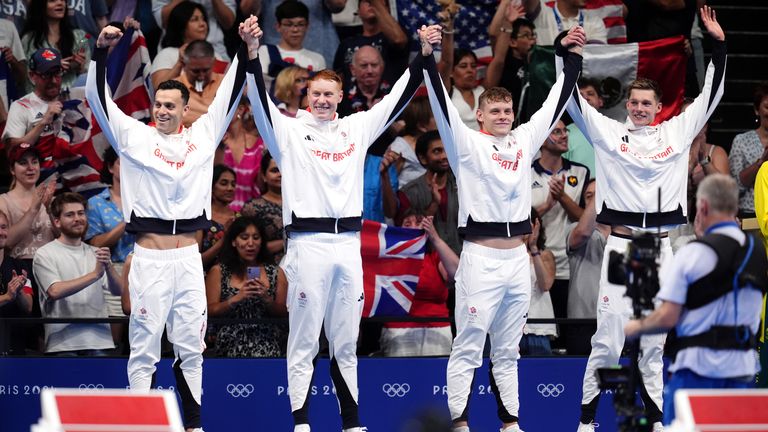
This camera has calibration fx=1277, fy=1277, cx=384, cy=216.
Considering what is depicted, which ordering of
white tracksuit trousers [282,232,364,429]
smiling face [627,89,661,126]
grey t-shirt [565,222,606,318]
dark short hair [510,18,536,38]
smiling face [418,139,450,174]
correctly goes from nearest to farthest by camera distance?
white tracksuit trousers [282,232,364,429], smiling face [627,89,661,126], grey t-shirt [565,222,606,318], smiling face [418,139,450,174], dark short hair [510,18,536,38]

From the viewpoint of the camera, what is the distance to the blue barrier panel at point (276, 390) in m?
10.2

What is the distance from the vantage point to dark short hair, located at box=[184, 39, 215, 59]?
1148 cm

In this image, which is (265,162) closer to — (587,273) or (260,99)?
(260,99)

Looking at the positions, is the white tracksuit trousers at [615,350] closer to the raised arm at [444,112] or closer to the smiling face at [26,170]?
the raised arm at [444,112]

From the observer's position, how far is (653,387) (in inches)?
382

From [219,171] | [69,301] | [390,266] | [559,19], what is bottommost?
[69,301]

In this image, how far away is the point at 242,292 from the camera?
1025 cm

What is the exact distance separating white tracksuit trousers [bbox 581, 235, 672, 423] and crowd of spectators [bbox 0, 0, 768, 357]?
1.02 meters

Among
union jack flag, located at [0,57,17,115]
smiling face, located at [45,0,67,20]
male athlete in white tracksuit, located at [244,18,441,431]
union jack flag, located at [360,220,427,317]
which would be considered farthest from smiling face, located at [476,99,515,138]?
union jack flag, located at [0,57,17,115]

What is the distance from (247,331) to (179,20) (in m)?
3.36

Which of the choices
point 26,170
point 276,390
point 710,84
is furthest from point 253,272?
point 710,84

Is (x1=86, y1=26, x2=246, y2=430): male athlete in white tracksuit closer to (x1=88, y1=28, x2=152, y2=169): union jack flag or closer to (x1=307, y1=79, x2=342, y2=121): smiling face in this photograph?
(x1=307, y1=79, x2=342, y2=121): smiling face

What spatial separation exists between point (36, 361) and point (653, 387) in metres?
4.86

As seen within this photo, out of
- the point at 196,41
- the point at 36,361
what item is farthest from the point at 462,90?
the point at 36,361
